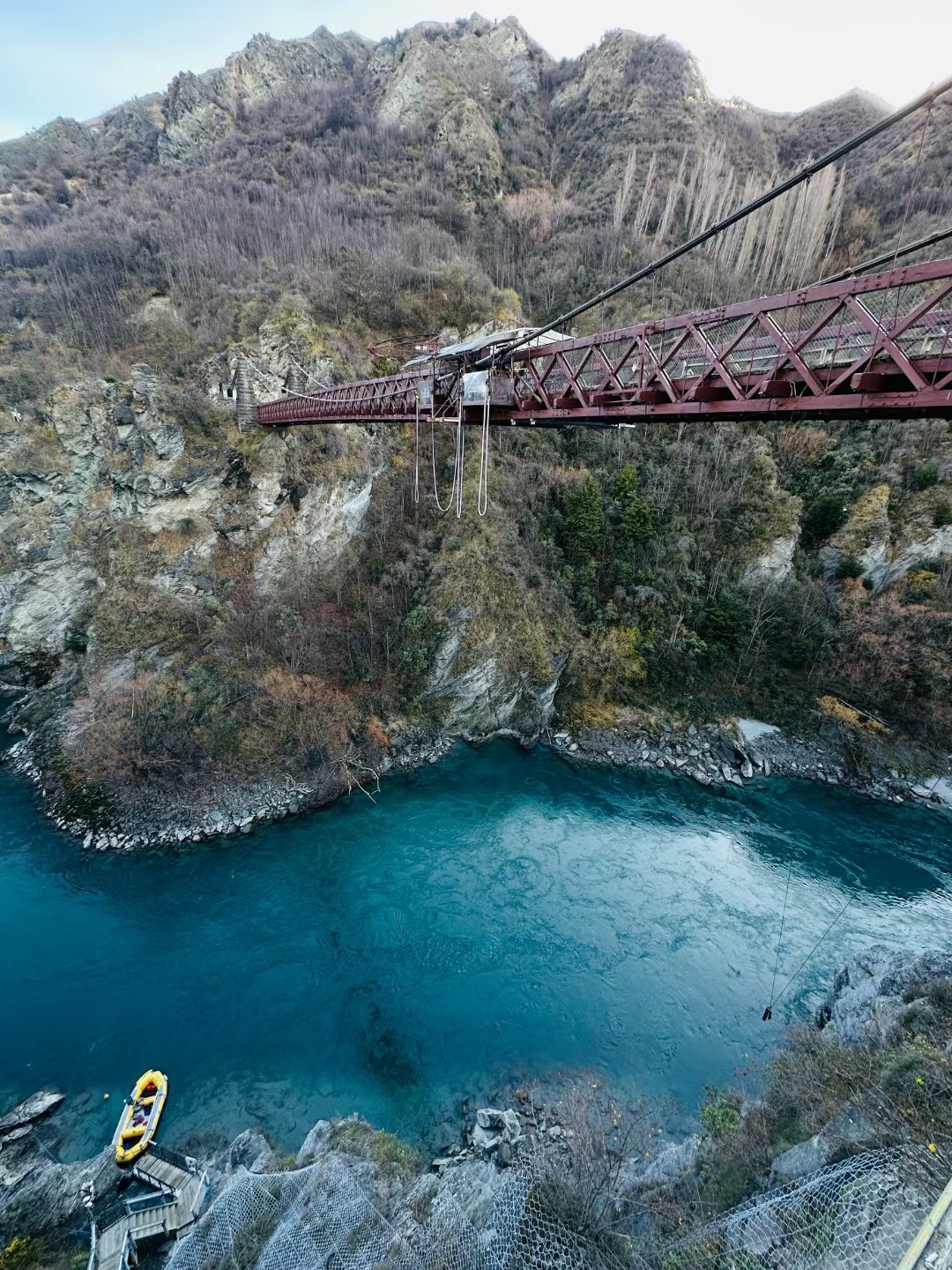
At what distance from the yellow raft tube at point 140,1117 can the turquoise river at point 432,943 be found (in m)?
0.35

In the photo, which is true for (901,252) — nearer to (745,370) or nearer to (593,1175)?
(745,370)

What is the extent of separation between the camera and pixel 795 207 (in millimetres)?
26500

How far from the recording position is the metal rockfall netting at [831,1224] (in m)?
4.58

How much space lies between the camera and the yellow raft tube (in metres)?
7.88

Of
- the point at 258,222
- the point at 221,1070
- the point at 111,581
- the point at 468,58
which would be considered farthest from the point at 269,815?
the point at 468,58

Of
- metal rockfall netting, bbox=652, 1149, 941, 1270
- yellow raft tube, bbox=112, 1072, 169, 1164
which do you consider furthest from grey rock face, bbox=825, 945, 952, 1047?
yellow raft tube, bbox=112, 1072, 169, 1164

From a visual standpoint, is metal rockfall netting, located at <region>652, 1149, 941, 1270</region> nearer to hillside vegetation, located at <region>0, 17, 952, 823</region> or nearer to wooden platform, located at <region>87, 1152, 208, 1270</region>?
wooden platform, located at <region>87, 1152, 208, 1270</region>

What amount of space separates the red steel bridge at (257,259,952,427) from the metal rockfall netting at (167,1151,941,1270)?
7.79 m

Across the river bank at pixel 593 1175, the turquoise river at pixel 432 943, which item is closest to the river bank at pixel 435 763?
the turquoise river at pixel 432 943

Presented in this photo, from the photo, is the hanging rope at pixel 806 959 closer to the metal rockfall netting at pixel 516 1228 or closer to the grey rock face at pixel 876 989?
the grey rock face at pixel 876 989

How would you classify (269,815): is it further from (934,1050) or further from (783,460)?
(783,460)

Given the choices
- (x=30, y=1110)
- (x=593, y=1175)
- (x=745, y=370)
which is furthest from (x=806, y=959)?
(x=30, y=1110)

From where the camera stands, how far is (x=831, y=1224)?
4.82m

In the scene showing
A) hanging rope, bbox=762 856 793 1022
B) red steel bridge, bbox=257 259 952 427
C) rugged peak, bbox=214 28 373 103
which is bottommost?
hanging rope, bbox=762 856 793 1022
